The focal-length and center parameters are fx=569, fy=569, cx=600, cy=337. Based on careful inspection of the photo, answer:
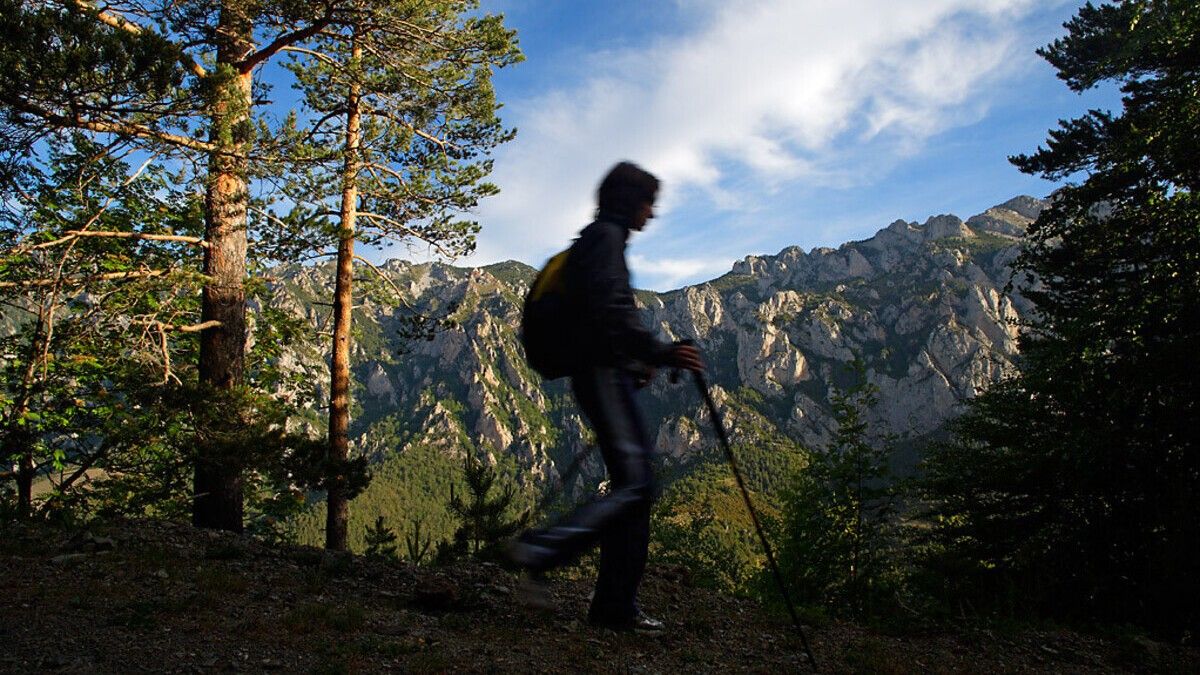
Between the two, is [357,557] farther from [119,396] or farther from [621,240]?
[621,240]

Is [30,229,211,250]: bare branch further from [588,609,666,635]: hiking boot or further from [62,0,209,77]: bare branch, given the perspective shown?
[588,609,666,635]: hiking boot

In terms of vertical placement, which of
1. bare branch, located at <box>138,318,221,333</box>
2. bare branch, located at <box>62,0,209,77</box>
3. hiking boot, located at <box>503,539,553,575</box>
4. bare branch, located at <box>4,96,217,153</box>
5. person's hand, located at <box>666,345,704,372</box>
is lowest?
hiking boot, located at <box>503,539,553,575</box>

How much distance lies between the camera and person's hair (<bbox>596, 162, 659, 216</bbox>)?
129 inches

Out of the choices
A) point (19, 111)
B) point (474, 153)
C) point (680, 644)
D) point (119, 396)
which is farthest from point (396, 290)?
point (680, 644)

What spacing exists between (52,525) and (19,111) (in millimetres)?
4609

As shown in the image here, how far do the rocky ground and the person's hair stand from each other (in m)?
2.88

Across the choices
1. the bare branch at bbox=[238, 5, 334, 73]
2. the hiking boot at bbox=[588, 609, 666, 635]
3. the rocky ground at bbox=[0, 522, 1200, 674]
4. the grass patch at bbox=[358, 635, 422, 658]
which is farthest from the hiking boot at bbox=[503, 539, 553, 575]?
the bare branch at bbox=[238, 5, 334, 73]

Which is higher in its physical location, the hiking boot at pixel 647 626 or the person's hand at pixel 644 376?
the person's hand at pixel 644 376

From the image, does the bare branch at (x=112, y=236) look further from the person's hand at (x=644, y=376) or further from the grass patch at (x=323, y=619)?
the person's hand at (x=644, y=376)

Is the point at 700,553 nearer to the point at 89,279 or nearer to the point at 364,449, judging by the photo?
the point at 364,449

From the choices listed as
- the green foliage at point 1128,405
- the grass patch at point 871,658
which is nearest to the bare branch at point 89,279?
the grass patch at point 871,658

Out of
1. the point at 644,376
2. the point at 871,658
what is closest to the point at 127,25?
the point at 644,376

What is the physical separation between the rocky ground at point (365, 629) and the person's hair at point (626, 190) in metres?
2.88

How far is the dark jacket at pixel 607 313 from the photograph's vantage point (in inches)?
116
